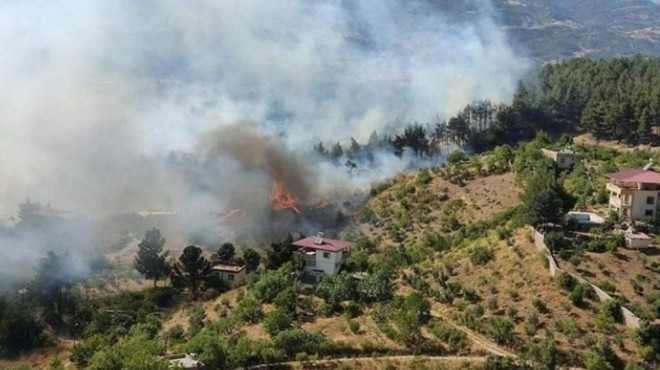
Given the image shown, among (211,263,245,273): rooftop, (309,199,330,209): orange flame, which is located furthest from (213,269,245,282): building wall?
(309,199,330,209): orange flame

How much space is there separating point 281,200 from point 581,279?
23820 millimetres

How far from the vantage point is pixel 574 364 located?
83.6 feet

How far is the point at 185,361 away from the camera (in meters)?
25.3

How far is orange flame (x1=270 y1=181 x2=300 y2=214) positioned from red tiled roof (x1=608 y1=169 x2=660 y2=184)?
20344 mm

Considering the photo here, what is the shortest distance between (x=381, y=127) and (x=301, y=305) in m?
45.7

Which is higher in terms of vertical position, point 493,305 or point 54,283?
point 493,305

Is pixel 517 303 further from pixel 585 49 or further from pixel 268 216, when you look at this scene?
pixel 585 49

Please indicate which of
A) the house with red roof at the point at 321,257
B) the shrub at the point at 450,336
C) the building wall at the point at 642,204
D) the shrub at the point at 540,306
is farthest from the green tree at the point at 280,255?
the building wall at the point at 642,204

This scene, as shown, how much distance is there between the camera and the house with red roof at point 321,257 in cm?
3656

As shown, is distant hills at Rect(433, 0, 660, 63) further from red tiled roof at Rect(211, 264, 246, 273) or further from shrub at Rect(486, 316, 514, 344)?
shrub at Rect(486, 316, 514, 344)

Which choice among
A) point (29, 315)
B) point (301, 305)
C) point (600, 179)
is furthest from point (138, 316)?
point (600, 179)

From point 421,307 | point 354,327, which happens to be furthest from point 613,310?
point 354,327

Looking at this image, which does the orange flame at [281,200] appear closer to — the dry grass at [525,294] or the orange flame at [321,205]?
the orange flame at [321,205]

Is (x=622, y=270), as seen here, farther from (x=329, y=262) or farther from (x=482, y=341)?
(x=329, y=262)
